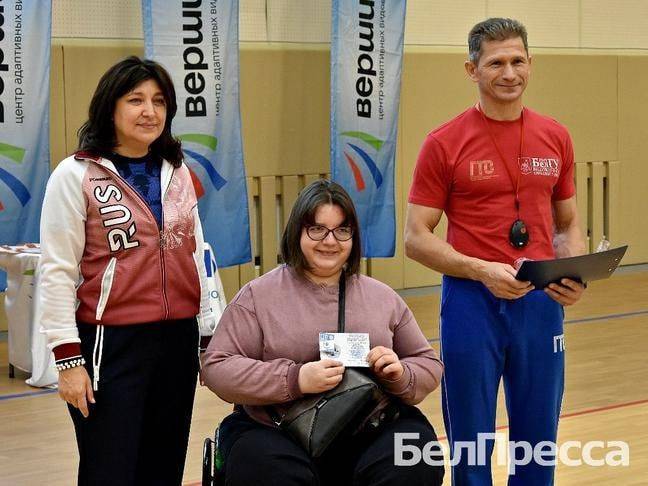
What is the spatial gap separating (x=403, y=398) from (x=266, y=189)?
5.63 m

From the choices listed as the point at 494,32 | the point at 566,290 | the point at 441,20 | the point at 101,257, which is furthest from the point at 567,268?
the point at 441,20

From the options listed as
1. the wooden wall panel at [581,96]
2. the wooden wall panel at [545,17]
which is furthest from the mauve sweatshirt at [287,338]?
the wooden wall panel at [581,96]

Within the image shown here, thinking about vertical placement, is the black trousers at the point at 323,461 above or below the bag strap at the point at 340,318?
below

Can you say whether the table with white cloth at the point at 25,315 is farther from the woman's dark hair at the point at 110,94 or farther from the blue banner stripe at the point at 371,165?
the woman's dark hair at the point at 110,94

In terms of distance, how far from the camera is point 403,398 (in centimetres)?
284

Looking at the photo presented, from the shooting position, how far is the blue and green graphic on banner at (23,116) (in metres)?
6.53

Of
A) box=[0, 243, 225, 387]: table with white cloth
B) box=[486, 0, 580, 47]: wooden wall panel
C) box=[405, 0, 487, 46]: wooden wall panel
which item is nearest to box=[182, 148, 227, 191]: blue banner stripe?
box=[0, 243, 225, 387]: table with white cloth

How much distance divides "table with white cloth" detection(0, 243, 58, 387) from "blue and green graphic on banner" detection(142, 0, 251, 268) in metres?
1.39

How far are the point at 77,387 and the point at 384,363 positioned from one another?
777 millimetres

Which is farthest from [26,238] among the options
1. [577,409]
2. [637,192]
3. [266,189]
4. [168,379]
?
[637,192]

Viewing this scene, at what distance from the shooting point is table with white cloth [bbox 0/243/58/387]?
19.9 feet

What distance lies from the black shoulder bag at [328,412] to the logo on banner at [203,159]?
4.65 meters

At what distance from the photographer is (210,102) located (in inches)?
289

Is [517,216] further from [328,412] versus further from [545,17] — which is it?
[545,17]
